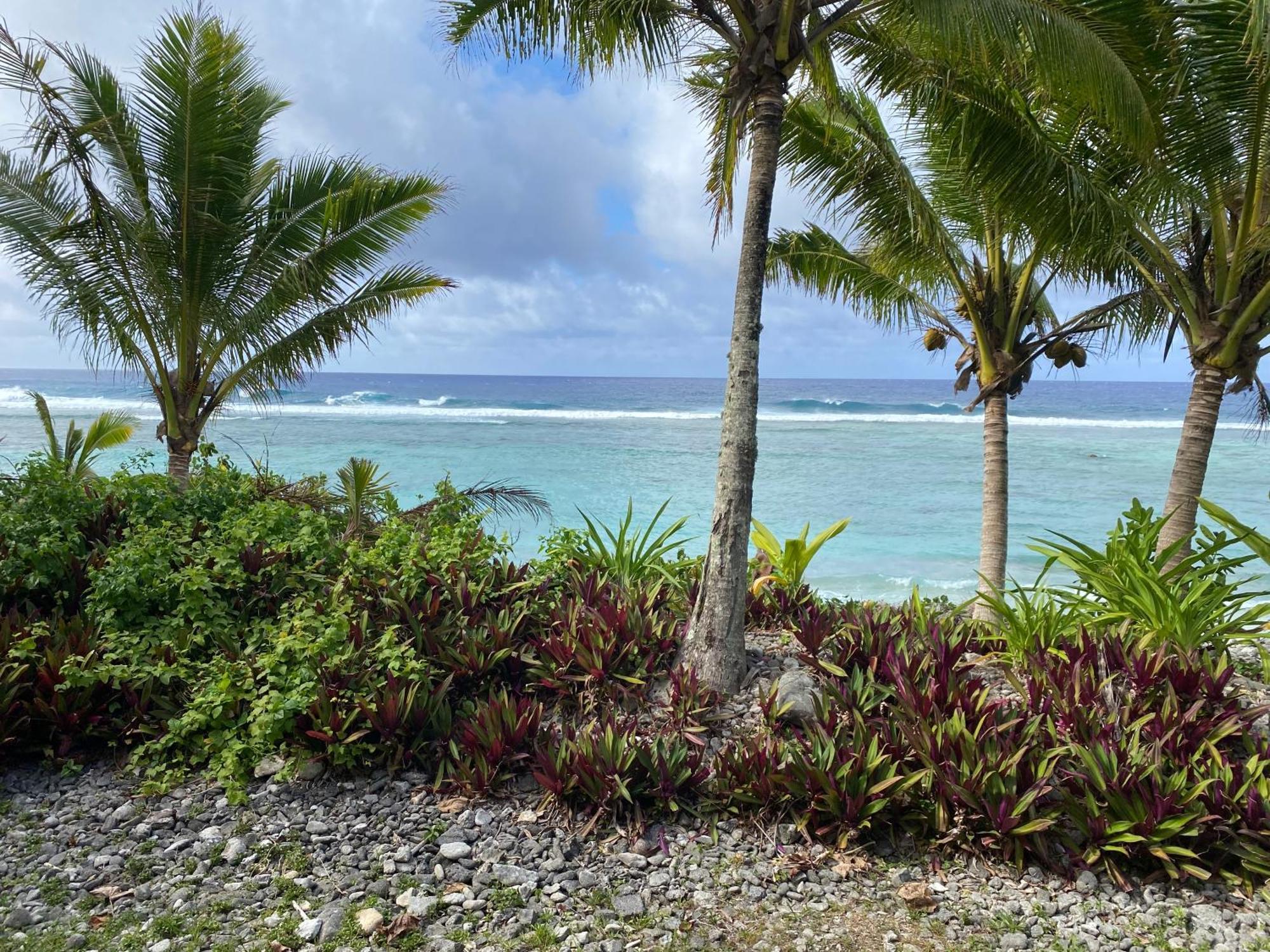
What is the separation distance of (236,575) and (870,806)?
3.95 metres

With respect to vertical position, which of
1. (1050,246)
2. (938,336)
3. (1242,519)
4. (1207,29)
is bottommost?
(1242,519)

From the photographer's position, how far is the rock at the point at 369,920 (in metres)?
2.94

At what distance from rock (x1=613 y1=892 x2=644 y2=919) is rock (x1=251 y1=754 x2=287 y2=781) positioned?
1886 mm

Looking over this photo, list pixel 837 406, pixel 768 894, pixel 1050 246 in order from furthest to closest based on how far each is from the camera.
→ 1. pixel 837 406
2. pixel 1050 246
3. pixel 768 894

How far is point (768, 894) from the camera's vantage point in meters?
3.21

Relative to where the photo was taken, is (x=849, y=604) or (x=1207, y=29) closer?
(x=1207, y=29)

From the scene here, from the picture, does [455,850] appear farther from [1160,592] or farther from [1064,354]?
[1064,354]

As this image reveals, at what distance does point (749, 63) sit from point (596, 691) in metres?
3.72

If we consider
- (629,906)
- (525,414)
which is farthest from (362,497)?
(525,414)

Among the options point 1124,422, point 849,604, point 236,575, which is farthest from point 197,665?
point 1124,422

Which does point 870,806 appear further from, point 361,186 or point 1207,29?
point 361,186

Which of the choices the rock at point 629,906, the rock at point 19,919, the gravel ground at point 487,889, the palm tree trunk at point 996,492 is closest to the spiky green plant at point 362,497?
the gravel ground at point 487,889

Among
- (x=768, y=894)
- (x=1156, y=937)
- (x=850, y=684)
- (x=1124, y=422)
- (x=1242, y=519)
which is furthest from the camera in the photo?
(x=1124, y=422)

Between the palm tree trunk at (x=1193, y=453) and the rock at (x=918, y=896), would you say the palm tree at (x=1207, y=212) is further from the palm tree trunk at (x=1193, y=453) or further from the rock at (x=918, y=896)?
the rock at (x=918, y=896)
